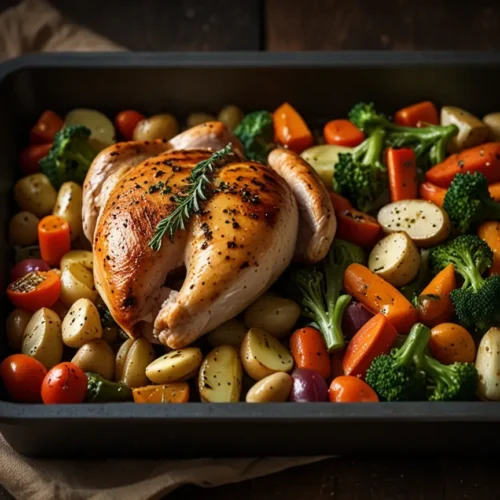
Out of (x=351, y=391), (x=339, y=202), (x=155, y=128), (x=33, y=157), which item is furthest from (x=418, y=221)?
(x=33, y=157)

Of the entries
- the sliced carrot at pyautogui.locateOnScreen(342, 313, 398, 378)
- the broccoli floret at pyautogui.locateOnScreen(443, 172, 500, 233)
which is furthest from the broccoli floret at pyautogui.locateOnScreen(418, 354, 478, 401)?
the broccoli floret at pyautogui.locateOnScreen(443, 172, 500, 233)

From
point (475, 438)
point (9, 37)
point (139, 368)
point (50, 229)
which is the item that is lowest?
point (475, 438)

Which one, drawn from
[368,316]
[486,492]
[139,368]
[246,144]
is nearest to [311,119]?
[246,144]

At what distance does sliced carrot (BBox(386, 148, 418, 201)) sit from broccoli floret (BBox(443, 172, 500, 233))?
193 mm

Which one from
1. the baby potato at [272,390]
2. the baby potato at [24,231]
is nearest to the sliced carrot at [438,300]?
the baby potato at [272,390]

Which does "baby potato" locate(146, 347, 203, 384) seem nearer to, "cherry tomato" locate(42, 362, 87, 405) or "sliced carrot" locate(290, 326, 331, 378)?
"cherry tomato" locate(42, 362, 87, 405)

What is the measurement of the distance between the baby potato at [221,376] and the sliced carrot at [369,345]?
430mm

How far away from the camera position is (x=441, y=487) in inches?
151

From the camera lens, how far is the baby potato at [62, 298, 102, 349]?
3967mm

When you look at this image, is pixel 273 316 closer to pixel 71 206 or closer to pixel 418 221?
pixel 418 221

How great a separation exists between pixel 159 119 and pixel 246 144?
1.53 ft

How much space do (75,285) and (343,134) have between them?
4.86 ft

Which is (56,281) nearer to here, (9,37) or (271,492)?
(271,492)

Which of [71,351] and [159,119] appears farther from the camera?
[159,119]
